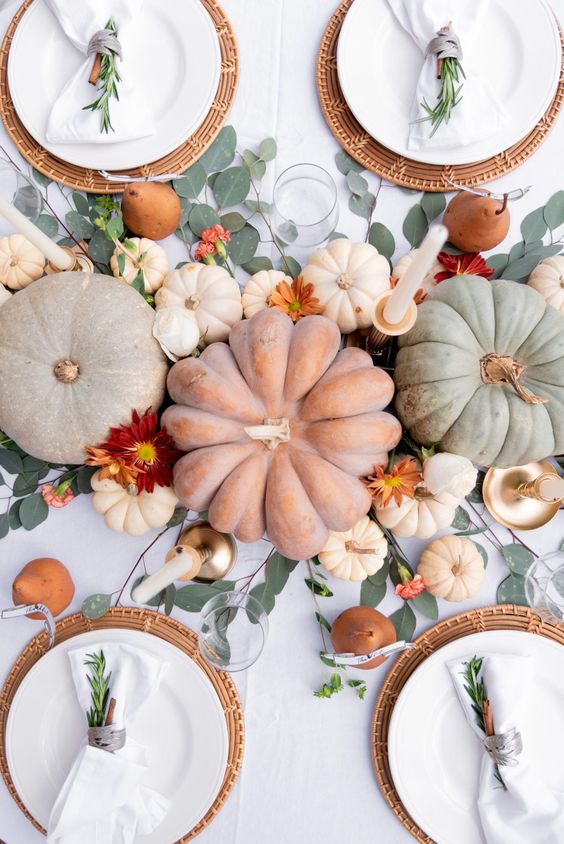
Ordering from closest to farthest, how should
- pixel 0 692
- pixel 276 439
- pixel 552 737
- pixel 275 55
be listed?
pixel 276 439
pixel 552 737
pixel 0 692
pixel 275 55

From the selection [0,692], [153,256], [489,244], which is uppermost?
[489,244]

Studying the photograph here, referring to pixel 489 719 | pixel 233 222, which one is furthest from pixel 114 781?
pixel 233 222

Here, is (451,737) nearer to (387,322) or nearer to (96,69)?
(387,322)

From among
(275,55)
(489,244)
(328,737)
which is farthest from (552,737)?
(275,55)

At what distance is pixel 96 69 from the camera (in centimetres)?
133

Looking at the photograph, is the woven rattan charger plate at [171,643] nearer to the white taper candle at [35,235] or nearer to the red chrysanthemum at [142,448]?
the red chrysanthemum at [142,448]

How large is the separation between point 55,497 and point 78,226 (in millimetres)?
630

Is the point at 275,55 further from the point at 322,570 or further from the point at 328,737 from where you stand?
the point at 328,737

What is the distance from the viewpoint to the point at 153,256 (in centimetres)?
134

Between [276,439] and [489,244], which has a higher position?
[489,244]

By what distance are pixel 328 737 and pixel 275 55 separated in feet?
5.24

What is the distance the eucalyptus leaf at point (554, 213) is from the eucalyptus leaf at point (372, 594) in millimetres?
924

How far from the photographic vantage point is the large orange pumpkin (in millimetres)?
1106

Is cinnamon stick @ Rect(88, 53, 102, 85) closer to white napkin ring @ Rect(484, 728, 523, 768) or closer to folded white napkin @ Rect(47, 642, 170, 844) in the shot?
folded white napkin @ Rect(47, 642, 170, 844)
